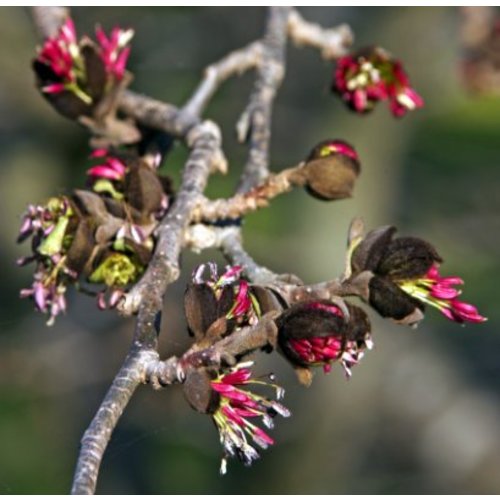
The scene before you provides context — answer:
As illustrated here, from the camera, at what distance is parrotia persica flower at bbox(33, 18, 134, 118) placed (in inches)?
76.3

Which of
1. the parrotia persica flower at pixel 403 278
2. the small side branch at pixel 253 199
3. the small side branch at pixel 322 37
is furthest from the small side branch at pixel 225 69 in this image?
the parrotia persica flower at pixel 403 278

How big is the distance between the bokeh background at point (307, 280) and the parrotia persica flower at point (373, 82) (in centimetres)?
222

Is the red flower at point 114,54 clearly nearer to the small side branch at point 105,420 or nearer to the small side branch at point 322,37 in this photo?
the small side branch at point 322,37

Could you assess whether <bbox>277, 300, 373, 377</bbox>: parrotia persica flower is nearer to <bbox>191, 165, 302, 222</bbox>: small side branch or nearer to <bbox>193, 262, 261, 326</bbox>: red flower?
<bbox>193, 262, 261, 326</bbox>: red flower

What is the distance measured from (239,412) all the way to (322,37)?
1.48 meters

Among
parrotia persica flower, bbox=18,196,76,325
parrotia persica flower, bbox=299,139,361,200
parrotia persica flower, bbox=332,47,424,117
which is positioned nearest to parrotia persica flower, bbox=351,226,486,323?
parrotia persica flower, bbox=299,139,361,200

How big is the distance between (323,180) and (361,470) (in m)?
3.65

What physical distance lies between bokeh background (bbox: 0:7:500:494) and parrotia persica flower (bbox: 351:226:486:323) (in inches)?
118

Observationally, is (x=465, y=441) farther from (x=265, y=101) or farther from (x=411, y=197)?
(x=265, y=101)

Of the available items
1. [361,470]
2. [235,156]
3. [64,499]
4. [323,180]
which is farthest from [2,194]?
[64,499]

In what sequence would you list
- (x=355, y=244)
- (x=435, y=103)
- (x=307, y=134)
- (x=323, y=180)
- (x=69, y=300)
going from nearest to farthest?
(x=355, y=244) → (x=323, y=180) → (x=69, y=300) → (x=307, y=134) → (x=435, y=103)

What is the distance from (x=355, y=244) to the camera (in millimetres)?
1453

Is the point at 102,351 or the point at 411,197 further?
the point at 411,197

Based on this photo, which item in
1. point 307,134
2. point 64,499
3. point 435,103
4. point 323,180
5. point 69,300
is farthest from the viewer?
point 435,103
